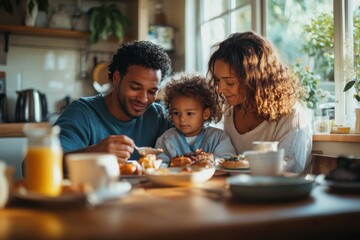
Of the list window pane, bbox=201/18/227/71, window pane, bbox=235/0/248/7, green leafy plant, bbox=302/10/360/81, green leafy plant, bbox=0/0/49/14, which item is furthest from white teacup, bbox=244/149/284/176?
green leafy plant, bbox=0/0/49/14

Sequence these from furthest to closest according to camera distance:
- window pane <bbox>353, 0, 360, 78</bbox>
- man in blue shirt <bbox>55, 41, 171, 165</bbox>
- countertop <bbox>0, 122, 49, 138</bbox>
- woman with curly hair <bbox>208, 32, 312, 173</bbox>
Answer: countertop <bbox>0, 122, 49, 138</bbox>, window pane <bbox>353, 0, 360, 78</bbox>, man in blue shirt <bbox>55, 41, 171, 165</bbox>, woman with curly hair <bbox>208, 32, 312, 173</bbox>

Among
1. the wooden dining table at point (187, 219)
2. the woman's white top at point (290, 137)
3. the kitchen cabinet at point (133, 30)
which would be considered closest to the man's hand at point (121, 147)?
the wooden dining table at point (187, 219)

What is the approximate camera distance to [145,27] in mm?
4180

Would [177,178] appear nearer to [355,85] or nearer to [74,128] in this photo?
[74,128]

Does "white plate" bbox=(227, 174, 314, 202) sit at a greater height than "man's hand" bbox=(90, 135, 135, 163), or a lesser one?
lesser

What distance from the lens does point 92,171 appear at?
3.20 ft

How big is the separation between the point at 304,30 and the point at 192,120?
1.44 metres

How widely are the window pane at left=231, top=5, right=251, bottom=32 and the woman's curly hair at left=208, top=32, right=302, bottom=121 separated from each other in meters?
1.38

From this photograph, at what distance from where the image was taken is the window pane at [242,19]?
11.3ft

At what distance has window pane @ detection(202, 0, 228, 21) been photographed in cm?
388

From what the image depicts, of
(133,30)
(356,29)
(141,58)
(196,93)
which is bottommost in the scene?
(196,93)

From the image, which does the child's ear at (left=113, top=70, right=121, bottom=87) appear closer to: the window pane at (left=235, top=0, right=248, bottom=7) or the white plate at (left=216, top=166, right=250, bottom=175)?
the white plate at (left=216, top=166, right=250, bottom=175)

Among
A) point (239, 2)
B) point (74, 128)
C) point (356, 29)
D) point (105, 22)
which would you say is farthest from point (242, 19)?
point (74, 128)

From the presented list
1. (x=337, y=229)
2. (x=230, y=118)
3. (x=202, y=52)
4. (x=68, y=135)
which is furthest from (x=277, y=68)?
(x=202, y=52)
